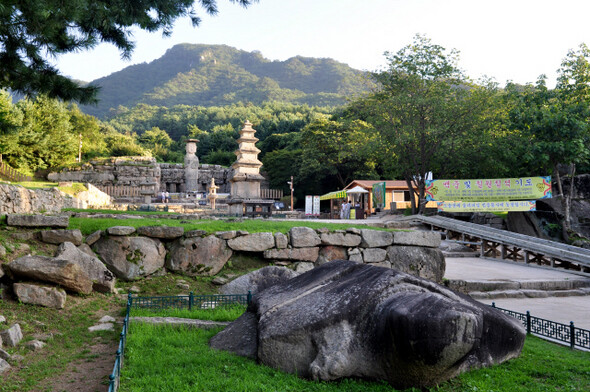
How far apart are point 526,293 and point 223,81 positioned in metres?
146

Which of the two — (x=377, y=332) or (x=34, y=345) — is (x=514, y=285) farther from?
(x=34, y=345)

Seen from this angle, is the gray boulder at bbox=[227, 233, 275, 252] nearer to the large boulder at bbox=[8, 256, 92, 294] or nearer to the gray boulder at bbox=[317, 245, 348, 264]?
the gray boulder at bbox=[317, 245, 348, 264]

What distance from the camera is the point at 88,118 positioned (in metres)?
50.2

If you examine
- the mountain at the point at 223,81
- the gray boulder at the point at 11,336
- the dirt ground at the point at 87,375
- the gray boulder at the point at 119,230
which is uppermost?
the mountain at the point at 223,81

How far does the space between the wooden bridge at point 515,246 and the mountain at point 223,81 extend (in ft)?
308

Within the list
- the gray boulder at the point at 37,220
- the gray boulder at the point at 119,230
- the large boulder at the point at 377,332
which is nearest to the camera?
the large boulder at the point at 377,332

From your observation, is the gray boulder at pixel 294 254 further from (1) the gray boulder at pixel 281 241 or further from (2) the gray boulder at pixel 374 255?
(2) the gray boulder at pixel 374 255

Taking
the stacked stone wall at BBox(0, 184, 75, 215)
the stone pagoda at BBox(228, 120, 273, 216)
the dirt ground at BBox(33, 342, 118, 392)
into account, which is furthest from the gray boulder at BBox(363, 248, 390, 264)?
the stone pagoda at BBox(228, 120, 273, 216)

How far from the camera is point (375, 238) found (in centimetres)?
927

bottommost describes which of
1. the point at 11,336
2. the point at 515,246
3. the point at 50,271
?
the point at 515,246

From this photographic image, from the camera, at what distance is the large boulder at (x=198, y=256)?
800cm

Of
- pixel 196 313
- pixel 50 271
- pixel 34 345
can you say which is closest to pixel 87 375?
pixel 34 345

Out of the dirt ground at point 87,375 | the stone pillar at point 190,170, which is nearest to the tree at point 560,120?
the dirt ground at point 87,375

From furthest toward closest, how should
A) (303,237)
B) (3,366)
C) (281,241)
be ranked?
(303,237)
(281,241)
(3,366)
